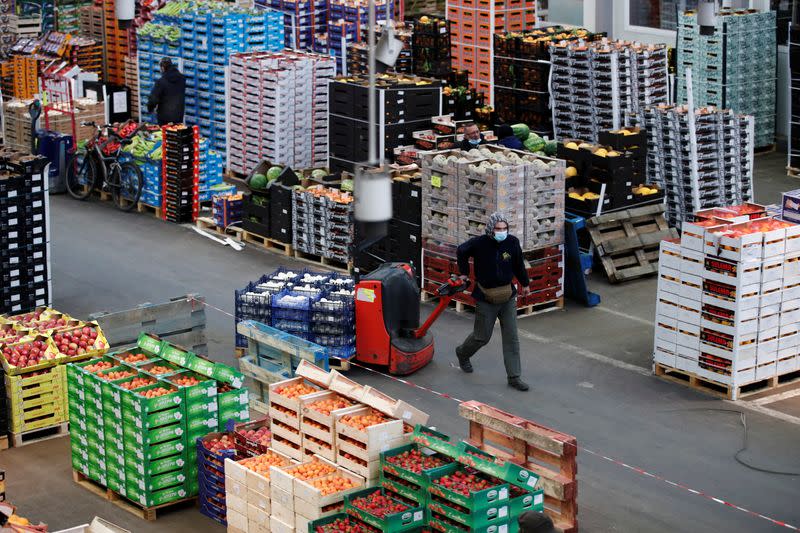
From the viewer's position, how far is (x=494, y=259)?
15.4 metres

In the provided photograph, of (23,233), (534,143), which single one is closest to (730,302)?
(534,143)

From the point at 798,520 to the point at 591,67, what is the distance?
12.2 metres

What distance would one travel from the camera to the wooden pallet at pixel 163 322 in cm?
1575

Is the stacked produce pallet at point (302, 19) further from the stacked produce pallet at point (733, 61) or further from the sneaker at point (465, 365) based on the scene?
the sneaker at point (465, 365)

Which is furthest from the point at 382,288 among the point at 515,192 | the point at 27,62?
the point at 27,62

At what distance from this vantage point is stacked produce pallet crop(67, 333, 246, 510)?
41.6ft

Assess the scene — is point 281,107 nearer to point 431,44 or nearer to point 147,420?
point 431,44

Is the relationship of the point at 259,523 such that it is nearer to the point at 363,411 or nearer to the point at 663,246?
the point at 363,411

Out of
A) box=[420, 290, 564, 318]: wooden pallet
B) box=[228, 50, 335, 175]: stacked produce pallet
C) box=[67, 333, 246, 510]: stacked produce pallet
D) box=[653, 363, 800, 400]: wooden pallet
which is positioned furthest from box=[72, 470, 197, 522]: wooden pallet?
box=[228, 50, 335, 175]: stacked produce pallet

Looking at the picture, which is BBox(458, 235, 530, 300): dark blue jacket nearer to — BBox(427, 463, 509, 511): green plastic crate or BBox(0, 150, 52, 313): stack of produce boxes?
BBox(427, 463, 509, 511): green plastic crate

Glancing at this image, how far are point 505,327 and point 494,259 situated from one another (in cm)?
81

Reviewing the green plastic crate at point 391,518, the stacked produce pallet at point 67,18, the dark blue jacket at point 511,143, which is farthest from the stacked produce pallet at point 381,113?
the stacked produce pallet at point 67,18

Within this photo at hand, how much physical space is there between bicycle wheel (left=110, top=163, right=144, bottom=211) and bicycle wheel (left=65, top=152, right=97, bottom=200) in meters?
0.59

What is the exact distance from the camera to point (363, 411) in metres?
12.0
